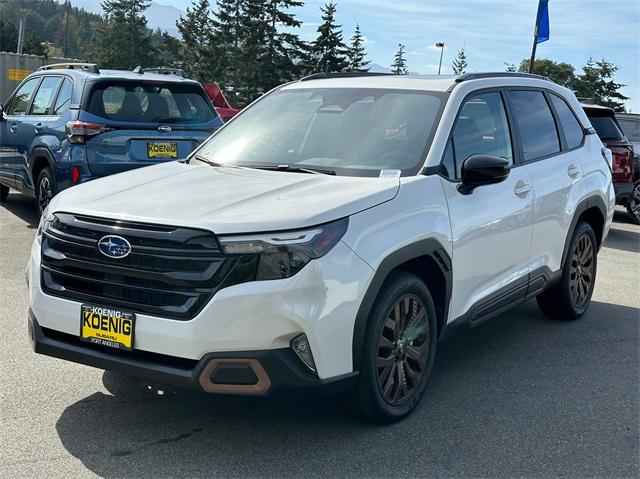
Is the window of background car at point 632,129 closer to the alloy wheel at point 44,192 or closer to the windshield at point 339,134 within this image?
the alloy wheel at point 44,192

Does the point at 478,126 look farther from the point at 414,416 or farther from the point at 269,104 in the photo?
the point at 414,416

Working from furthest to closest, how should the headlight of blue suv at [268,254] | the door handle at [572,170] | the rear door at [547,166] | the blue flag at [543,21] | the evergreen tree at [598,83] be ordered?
the evergreen tree at [598,83] < the blue flag at [543,21] < the door handle at [572,170] < the rear door at [547,166] < the headlight of blue suv at [268,254]

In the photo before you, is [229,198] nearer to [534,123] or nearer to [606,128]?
[534,123]

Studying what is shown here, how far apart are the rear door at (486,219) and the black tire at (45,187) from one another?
5.18 meters

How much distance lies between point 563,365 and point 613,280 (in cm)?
331

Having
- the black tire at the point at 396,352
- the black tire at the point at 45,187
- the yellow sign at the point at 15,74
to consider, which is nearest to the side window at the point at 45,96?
the black tire at the point at 45,187

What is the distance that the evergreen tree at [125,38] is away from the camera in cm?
9000

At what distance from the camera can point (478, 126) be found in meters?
4.82

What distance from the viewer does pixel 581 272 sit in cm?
628

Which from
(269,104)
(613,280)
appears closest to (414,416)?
(269,104)

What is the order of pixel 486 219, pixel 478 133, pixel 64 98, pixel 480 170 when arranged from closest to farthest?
1. pixel 480 170
2. pixel 486 219
3. pixel 478 133
4. pixel 64 98

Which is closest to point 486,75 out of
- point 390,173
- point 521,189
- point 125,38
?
point 521,189

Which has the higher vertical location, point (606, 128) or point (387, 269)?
point (387, 269)

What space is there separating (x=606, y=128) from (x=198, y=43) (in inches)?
2992
